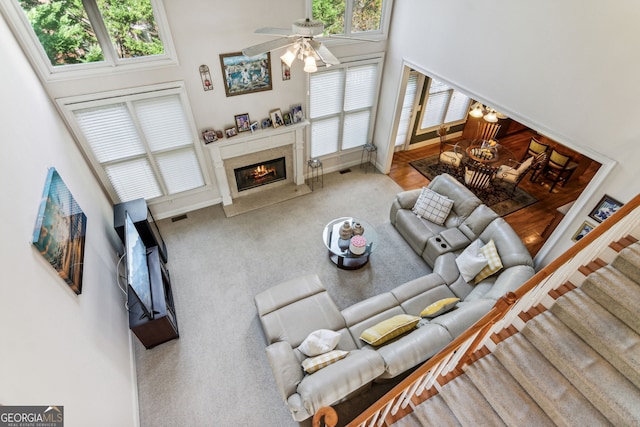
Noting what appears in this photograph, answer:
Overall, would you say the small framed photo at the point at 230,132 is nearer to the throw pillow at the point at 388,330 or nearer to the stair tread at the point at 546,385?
the throw pillow at the point at 388,330

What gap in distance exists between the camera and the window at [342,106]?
5793 millimetres

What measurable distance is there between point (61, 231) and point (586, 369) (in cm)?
444

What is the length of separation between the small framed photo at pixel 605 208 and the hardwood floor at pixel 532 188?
1.74 meters

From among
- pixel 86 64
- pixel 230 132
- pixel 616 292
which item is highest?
pixel 86 64

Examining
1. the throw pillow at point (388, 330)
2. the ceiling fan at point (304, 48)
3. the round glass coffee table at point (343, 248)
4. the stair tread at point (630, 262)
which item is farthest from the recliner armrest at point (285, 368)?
the stair tread at point (630, 262)

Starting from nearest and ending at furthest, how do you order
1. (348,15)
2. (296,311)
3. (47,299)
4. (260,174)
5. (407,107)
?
(47,299), (296,311), (348,15), (260,174), (407,107)

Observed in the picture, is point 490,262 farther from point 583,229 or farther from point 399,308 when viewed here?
point 399,308

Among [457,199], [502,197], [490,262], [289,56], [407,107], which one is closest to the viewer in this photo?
[289,56]

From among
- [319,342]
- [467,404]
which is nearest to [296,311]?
[319,342]

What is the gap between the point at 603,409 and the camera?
89.8 inches

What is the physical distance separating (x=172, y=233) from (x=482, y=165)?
616cm

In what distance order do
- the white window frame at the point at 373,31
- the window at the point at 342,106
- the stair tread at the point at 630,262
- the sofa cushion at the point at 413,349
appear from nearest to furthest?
the stair tread at the point at 630,262, the sofa cushion at the point at 413,349, the white window frame at the point at 373,31, the window at the point at 342,106

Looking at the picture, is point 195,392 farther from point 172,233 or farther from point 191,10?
point 191,10

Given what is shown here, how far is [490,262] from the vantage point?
4.14 metres
